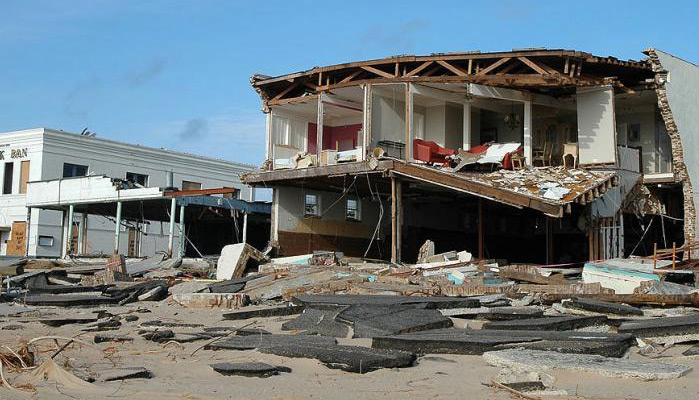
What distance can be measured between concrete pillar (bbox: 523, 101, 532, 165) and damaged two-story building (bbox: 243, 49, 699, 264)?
37mm

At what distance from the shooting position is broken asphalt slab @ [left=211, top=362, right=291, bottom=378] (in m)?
7.98

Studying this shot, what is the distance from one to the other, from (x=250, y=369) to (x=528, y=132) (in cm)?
1946

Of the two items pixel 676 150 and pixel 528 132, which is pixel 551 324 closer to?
pixel 528 132

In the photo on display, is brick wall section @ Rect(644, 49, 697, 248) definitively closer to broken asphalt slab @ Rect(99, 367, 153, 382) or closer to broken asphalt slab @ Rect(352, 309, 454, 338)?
broken asphalt slab @ Rect(352, 309, 454, 338)

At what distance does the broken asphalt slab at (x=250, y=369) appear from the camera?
7.98 meters

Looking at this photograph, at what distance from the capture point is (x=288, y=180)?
1123 inches

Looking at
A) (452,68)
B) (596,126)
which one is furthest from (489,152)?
(596,126)

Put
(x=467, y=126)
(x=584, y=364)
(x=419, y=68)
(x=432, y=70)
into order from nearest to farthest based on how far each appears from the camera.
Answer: (x=584, y=364) < (x=419, y=68) < (x=432, y=70) < (x=467, y=126)

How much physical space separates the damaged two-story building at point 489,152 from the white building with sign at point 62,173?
1360 centimetres

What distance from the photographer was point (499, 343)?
370 inches

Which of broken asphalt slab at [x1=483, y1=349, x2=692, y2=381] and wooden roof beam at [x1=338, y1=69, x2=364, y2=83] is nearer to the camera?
broken asphalt slab at [x1=483, y1=349, x2=692, y2=381]

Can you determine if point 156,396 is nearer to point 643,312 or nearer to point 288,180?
point 643,312

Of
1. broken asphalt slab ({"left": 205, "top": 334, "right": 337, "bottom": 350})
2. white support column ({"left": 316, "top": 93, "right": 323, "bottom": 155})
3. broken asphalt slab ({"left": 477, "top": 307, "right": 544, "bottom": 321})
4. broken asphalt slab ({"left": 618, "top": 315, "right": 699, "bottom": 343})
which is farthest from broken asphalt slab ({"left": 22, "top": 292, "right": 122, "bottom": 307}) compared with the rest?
white support column ({"left": 316, "top": 93, "right": 323, "bottom": 155})

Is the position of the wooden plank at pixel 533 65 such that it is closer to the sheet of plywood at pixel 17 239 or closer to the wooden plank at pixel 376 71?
the wooden plank at pixel 376 71
